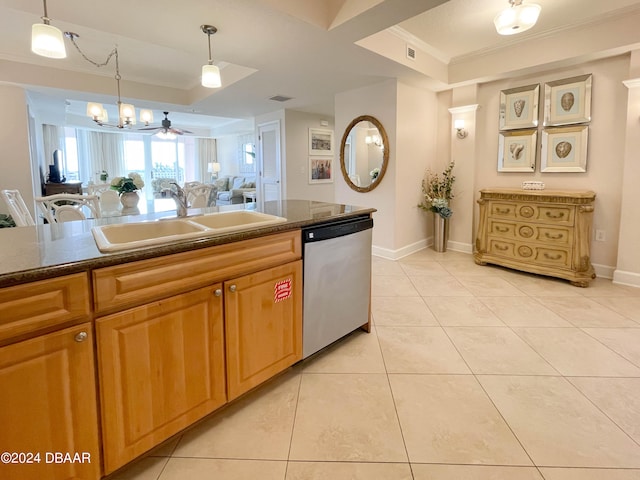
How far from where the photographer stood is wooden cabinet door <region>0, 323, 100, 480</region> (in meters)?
0.95

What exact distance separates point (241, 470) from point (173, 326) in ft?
2.11

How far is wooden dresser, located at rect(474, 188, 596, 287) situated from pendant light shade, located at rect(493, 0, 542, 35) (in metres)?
1.68

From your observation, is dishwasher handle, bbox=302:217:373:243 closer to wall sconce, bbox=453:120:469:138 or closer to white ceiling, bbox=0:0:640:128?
white ceiling, bbox=0:0:640:128

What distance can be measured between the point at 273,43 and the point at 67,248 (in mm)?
2590

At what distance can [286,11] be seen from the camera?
7.93 ft

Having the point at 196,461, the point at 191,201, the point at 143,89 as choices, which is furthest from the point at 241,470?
the point at 143,89

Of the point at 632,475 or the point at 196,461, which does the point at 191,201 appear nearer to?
the point at 196,461

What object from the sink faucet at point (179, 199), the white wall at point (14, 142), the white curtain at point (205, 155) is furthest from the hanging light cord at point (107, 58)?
the white curtain at point (205, 155)

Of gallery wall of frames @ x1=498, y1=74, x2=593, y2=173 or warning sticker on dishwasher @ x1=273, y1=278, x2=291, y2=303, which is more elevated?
gallery wall of frames @ x1=498, y1=74, x2=593, y2=173

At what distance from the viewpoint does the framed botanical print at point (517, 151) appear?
4008 millimetres

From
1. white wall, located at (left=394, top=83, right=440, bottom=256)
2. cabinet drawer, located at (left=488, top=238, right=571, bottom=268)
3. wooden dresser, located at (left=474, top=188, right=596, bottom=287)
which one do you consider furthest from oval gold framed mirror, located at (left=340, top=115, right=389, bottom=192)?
cabinet drawer, located at (left=488, top=238, right=571, bottom=268)

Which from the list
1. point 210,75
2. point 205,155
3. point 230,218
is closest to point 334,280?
point 230,218

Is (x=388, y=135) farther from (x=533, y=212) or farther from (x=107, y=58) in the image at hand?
(x=107, y=58)

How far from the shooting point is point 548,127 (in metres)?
3.86
